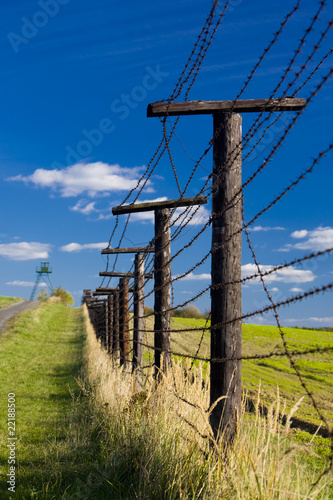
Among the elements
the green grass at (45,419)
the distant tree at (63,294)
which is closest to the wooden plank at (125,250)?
the green grass at (45,419)

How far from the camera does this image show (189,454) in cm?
352

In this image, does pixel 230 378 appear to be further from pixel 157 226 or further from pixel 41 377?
pixel 41 377

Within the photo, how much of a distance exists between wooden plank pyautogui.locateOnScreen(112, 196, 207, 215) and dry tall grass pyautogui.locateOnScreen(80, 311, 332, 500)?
6.32ft

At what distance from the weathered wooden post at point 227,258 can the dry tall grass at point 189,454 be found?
0.65 ft

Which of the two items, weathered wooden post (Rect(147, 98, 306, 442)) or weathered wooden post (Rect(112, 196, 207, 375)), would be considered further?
weathered wooden post (Rect(112, 196, 207, 375))

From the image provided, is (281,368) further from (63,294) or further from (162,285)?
(63,294)

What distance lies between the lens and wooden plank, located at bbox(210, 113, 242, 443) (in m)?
3.47

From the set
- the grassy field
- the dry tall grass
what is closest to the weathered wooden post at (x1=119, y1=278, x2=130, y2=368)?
the grassy field

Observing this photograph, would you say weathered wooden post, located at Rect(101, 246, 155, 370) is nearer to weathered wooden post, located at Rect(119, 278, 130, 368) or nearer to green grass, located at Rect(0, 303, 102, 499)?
weathered wooden post, located at Rect(119, 278, 130, 368)

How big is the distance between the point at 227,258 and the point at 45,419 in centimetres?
564

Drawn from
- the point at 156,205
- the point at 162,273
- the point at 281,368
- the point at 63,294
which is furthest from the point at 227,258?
the point at 63,294

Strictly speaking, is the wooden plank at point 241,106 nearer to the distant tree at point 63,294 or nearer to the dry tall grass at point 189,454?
the dry tall grass at point 189,454

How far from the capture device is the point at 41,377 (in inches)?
480

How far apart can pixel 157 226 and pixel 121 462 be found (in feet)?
10.5
